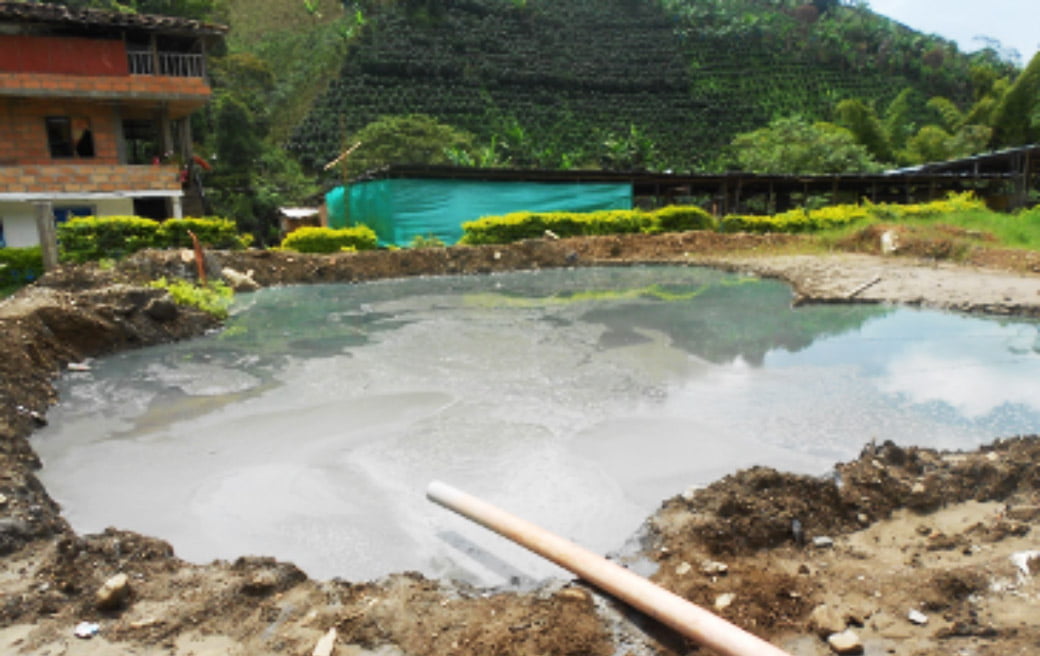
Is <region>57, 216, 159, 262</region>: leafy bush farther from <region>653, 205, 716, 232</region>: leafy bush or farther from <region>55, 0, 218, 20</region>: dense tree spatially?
<region>55, 0, 218, 20</region>: dense tree

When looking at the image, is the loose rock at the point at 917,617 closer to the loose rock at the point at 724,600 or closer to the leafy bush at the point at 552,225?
the loose rock at the point at 724,600

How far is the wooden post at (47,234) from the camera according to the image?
12.0 meters

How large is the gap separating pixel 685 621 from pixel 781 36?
7599cm

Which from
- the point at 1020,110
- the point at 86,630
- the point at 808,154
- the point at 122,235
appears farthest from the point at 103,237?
the point at 1020,110

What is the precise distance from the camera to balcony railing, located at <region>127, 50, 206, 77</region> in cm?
2195

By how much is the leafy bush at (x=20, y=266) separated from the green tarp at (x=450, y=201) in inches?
411

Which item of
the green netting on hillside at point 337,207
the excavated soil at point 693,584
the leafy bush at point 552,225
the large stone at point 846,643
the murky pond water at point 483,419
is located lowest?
the murky pond water at point 483,419

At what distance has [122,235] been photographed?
1700cm

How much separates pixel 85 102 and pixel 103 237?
827cm

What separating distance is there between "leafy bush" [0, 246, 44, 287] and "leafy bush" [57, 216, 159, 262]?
5.63 feet

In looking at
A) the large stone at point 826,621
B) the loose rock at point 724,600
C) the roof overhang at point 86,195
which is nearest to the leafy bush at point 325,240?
the roof overhang at point 86,195

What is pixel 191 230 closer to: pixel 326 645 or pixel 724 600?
pixel 326 645

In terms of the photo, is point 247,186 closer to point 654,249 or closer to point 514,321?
point 654,249

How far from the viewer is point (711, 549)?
358 cm
